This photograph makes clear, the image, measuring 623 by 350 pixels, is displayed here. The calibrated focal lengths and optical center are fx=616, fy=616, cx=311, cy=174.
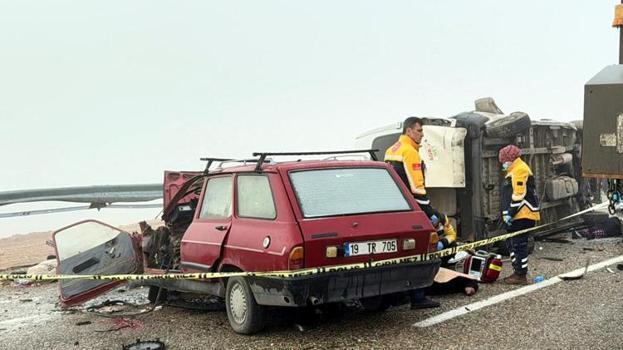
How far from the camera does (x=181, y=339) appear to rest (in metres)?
5.61

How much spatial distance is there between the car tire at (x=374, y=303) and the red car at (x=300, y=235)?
0.7 inches

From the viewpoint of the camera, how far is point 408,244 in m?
5.41

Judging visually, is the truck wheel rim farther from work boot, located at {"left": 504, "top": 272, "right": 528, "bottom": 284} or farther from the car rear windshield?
work boot, located at {"left": 504, "top": 272, "right": 528, "bottom": 284}

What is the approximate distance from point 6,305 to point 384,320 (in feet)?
16.4

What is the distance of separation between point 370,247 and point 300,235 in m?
0.65

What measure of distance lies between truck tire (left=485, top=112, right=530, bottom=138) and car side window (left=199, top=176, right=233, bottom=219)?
4815 millimetres

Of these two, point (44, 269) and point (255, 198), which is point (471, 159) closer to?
point (255, 198)

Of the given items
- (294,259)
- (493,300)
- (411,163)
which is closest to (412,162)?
(411,163)

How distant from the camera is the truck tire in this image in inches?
372

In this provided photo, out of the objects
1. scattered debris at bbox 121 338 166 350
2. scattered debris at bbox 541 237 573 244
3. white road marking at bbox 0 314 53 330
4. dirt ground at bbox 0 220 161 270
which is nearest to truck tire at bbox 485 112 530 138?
scattered debris at bbox 541 237 573 244

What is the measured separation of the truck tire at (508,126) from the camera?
9438mm

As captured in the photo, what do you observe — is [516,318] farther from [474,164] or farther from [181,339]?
[474,164]

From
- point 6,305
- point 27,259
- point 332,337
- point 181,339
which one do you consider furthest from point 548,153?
point 27,259

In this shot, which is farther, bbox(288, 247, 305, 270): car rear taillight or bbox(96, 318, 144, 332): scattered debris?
bbox(96, 318, 144, 332): scattered debris
